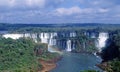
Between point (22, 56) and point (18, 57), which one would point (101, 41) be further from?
point (18, 57)

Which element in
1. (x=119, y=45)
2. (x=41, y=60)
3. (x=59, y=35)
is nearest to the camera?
(x=119, y=45)

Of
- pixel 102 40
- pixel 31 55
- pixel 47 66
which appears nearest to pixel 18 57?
pixel 47 66

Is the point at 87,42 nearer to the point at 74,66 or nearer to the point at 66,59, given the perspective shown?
the point at 66,59

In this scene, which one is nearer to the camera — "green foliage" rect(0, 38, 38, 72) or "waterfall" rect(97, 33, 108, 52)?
"green foliage" rect(0, 38, 38, 72)

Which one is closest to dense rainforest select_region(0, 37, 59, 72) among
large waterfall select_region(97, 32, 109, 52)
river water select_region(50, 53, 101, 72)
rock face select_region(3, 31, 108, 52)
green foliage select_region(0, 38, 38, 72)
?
green foliage select_region(0, 38, 38, 72)

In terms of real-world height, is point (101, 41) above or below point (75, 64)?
above

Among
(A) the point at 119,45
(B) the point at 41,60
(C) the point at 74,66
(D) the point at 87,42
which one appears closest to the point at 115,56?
(A) the point at 119,45

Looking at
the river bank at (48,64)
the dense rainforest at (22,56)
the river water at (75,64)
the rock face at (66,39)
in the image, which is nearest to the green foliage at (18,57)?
the dense rainforest at (22,56)

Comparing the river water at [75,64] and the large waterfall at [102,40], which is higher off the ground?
the large waterfall at [102,40]

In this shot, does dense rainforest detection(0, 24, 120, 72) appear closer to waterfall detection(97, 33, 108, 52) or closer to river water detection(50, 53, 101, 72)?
river water detection(50, 53, 101, 72)

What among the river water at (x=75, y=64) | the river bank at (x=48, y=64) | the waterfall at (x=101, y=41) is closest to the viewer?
the river water at (x=75, y=64)

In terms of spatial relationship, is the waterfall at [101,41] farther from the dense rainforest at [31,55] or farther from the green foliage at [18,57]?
the green foliage at [18,57]
